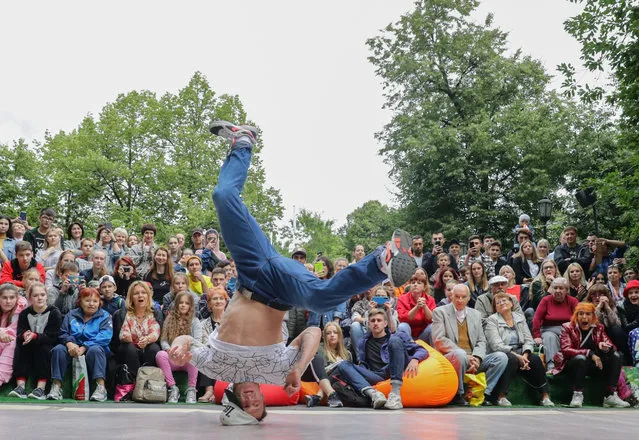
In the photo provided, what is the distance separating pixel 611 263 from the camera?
941cm

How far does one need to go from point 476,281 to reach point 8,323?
18.5ft

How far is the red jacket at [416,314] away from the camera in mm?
7613

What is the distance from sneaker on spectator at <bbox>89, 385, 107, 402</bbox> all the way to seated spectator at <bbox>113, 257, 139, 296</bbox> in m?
1.59

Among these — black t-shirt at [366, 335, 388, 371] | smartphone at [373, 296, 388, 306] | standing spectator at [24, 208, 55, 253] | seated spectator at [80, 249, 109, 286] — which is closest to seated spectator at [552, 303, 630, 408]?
black t-shirt at [366, 335, 388, 371]

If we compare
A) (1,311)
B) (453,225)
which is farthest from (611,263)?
(453,225)

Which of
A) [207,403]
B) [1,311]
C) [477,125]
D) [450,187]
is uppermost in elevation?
[477,125]

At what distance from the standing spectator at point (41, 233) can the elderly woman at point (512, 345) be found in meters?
6.25

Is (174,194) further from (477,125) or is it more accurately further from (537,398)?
(537,398)

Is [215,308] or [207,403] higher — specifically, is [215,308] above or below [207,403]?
above

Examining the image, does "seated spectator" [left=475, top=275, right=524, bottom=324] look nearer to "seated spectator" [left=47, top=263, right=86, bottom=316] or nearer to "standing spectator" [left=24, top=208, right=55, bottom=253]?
"seated spectator" [left=47, top=263, right=86, bottom=316]

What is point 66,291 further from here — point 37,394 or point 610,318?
point 610,318

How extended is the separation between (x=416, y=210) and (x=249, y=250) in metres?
20.6

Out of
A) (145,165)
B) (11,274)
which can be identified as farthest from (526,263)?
(145,165)

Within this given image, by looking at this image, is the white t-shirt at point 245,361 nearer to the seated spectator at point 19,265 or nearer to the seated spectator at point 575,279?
the seated spectator at point 19,265
